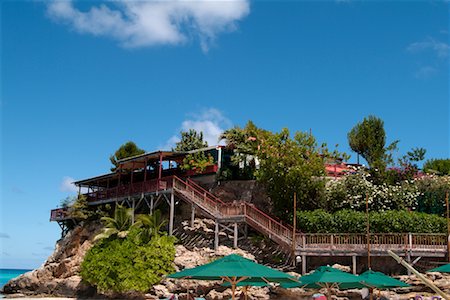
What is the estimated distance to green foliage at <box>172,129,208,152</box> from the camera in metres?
38.2

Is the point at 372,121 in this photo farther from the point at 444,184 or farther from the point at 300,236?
the point at 300,236

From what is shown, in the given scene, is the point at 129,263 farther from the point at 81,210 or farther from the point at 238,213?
the point at 81,210

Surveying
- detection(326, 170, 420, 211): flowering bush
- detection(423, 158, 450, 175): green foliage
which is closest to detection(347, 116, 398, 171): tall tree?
detection(326, 170, 420, 211): flowering bush

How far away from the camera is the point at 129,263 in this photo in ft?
81.3

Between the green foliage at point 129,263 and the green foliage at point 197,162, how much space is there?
5764 millimetres

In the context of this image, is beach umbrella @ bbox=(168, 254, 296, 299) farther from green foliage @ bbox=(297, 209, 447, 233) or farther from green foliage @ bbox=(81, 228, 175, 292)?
green foliage @ bbox=(81, 228, 175, 292)

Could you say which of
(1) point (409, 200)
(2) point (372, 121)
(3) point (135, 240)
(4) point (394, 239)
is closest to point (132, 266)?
(3) point (135, 240)

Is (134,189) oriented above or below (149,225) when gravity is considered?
above

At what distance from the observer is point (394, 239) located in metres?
22.5

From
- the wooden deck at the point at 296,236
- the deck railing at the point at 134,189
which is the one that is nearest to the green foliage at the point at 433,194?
the wooden deck at the point at 296,236

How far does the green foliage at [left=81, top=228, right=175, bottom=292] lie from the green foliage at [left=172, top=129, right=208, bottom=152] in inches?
499

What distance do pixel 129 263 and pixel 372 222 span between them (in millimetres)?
11229

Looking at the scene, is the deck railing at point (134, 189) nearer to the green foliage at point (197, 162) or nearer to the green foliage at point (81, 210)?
the green foliage at point (81, 210)

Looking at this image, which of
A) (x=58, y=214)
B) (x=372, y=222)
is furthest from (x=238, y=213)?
(x=58, y=214)
